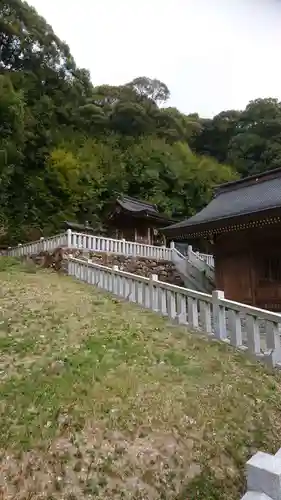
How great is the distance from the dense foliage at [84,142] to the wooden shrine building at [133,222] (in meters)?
2.86

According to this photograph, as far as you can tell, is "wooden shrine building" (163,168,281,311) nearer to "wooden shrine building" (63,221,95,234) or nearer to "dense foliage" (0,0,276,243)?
"wooden shrine building" (63,221,95,234)

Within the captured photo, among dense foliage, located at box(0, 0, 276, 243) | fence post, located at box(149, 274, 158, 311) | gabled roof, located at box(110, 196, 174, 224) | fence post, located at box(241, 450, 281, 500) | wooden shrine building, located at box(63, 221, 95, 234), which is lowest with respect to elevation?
fence post, located at box(241, 450, 281, 500)

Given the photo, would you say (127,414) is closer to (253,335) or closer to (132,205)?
(253,335)

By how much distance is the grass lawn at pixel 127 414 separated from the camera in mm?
3195

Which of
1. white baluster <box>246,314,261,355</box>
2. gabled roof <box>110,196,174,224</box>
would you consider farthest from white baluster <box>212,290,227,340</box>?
gabled roof <box>110,196,174,224</box>

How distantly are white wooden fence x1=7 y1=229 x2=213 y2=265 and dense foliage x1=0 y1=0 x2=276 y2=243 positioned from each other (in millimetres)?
5757

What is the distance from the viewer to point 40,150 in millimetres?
27484

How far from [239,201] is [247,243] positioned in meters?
2.23

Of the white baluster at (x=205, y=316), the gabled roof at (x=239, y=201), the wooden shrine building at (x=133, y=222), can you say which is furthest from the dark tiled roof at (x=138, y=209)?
the white baluster at (x=205, y=316)

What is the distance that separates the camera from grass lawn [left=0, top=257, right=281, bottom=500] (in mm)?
3195

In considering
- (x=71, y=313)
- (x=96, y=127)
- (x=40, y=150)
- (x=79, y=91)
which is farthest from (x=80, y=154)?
(x=71, y=313)

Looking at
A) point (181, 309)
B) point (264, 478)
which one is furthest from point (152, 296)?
point (264, 478)

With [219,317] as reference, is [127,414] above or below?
below

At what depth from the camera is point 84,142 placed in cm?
3097
